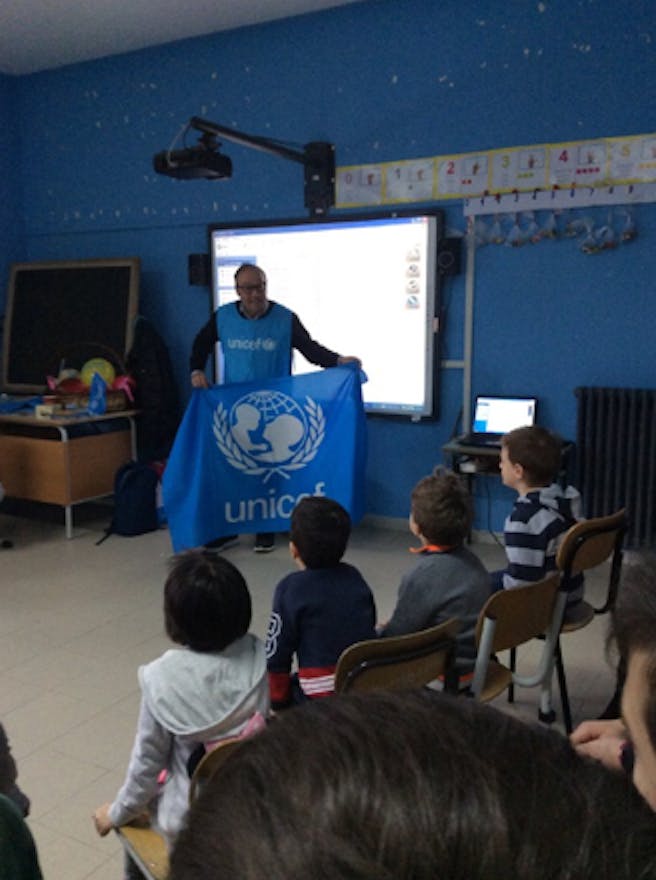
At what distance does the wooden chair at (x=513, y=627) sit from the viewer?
6.59ft

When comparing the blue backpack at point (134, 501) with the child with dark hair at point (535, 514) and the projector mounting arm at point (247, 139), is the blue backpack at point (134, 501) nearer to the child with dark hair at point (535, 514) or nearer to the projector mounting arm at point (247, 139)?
the projector mounting arm at point (247, 139)

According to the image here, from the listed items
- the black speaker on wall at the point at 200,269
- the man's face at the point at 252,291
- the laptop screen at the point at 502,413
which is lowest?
the laptop screen at the point at 502,413

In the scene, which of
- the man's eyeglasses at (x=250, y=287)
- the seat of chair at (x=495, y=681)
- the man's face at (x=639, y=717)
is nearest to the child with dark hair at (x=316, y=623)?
the seat of chair at (x=495, y=681)

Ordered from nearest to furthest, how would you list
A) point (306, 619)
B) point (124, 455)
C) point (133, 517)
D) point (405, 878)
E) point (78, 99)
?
point (405, 878) → point (306, 619) → point (133, 517) → point (124, 455) → point (78, 99)

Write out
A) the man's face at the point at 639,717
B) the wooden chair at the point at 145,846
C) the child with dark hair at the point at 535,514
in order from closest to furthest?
the man's face at the point at 639,717
the wooden chair at the point at 145,846
the child with dark hair at the point at 535,514

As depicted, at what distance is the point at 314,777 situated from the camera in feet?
0.96

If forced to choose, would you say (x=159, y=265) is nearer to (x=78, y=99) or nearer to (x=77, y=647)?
(x=78, y=99)

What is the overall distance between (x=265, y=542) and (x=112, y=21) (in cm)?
357

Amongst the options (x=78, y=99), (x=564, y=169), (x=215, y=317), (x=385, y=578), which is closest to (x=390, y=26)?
(x=564, y=169)

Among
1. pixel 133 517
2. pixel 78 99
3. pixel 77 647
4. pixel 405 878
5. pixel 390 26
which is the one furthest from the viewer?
pixel 78 99

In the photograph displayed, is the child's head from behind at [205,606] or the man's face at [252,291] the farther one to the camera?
the man's face at [252,291]

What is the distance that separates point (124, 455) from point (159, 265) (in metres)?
1.47

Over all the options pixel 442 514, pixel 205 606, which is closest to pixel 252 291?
pixel 442 514

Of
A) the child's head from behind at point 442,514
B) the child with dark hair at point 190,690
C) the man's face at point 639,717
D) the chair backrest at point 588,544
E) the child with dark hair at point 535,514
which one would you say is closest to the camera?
the man's face at point 639,717
